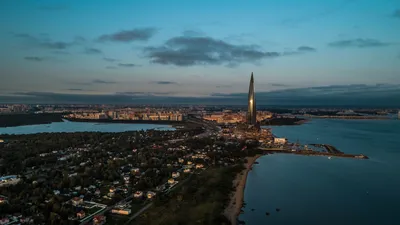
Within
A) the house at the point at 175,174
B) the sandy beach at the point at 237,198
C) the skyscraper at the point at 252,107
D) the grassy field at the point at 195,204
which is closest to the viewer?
the grassy field at the point at 195,204

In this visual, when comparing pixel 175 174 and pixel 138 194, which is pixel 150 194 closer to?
pixel 138 194

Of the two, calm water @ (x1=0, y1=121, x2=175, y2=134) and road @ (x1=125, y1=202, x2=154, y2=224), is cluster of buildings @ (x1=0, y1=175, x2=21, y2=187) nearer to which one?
road @ (x1=125, y1=202, x2=154, y2=224)

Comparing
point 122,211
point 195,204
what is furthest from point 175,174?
point 122,211

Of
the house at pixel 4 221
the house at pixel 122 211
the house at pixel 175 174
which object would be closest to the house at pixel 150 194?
the house at pixel 122 211

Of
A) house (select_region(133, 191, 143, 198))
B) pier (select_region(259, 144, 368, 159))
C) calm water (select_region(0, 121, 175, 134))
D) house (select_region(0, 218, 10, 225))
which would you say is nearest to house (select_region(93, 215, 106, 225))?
house (select_region(133, 191, 143, 198))

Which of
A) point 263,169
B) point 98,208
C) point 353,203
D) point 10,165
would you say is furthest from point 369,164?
point 10,165

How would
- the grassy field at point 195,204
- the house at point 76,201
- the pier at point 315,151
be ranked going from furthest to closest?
1. the pier at point 315,151
2. the house at point 76,201
3. the grassy field at point 195,204

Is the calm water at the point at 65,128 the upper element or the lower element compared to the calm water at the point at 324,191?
upper

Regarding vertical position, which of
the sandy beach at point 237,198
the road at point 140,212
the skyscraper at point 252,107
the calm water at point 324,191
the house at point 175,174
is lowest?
the calm water at point 324,191

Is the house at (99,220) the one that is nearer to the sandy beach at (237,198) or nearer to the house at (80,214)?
the house at (80,214)
